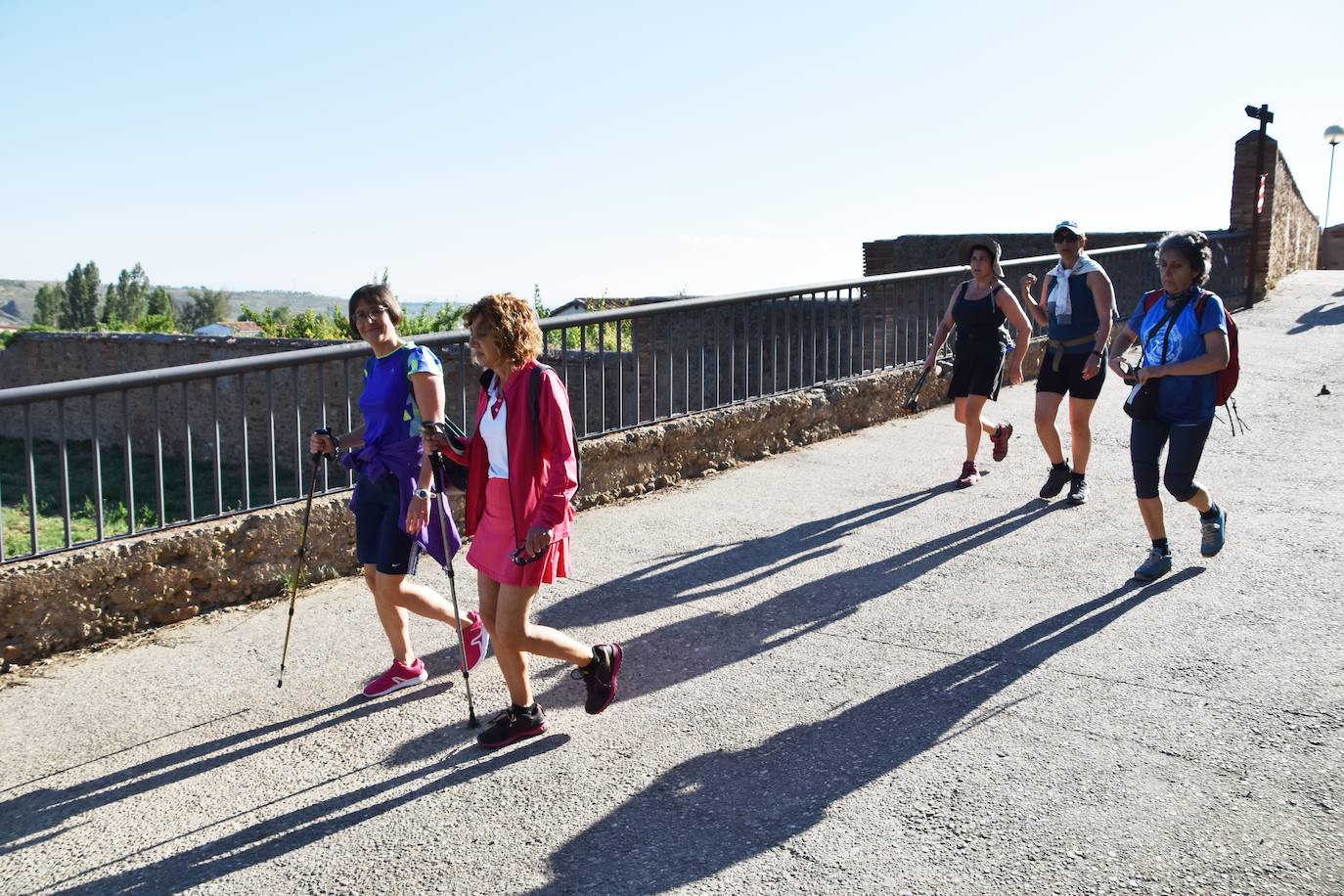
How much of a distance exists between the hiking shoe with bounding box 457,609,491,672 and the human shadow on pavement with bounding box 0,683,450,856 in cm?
28

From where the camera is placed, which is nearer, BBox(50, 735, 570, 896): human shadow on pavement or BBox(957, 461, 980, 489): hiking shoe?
BBox(50, 735, 570, 896): human shadow on pavement

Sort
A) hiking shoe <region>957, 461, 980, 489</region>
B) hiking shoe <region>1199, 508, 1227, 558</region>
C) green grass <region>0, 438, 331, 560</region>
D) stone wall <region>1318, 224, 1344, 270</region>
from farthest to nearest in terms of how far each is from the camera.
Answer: stone wall <region>1318, 224, 1344, 270</region> → green grass <region>0, 438, 331, 560</region> → hiking shoe <region>957, 461, 980, 489</region> → hiking shoe <region>1199, 508, 1227, 558</region>

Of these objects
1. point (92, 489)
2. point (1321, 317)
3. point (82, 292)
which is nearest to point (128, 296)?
point (82, 292)

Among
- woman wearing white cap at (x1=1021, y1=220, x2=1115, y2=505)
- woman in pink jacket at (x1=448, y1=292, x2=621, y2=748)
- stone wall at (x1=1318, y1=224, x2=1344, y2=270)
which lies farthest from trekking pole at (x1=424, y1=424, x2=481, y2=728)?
stone wall at (x1=1318, y1=224, x2=1344, y2=270)

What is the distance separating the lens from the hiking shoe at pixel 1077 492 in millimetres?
8430

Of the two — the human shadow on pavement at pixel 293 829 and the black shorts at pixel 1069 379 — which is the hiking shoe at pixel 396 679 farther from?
the black shorts at pixel 1069 379

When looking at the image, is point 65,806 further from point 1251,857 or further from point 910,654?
point 1251,857

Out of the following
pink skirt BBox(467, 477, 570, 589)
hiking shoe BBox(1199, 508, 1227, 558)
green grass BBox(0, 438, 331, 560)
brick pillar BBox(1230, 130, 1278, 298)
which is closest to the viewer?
pink skirt BBox(467, 477, 570, 589)

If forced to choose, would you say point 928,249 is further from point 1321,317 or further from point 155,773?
point 155,773

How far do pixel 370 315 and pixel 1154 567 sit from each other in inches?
169

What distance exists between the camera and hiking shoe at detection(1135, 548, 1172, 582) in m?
6.61

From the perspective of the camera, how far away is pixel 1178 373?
6.25 meters

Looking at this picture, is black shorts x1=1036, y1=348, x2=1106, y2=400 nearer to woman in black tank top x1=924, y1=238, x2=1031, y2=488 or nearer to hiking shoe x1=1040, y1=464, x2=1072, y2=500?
woman in black tank top x1=924, y1=238, x2=1031, y2=488

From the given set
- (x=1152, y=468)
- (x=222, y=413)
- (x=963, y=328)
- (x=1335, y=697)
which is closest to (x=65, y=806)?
(x=1335, y=697)
